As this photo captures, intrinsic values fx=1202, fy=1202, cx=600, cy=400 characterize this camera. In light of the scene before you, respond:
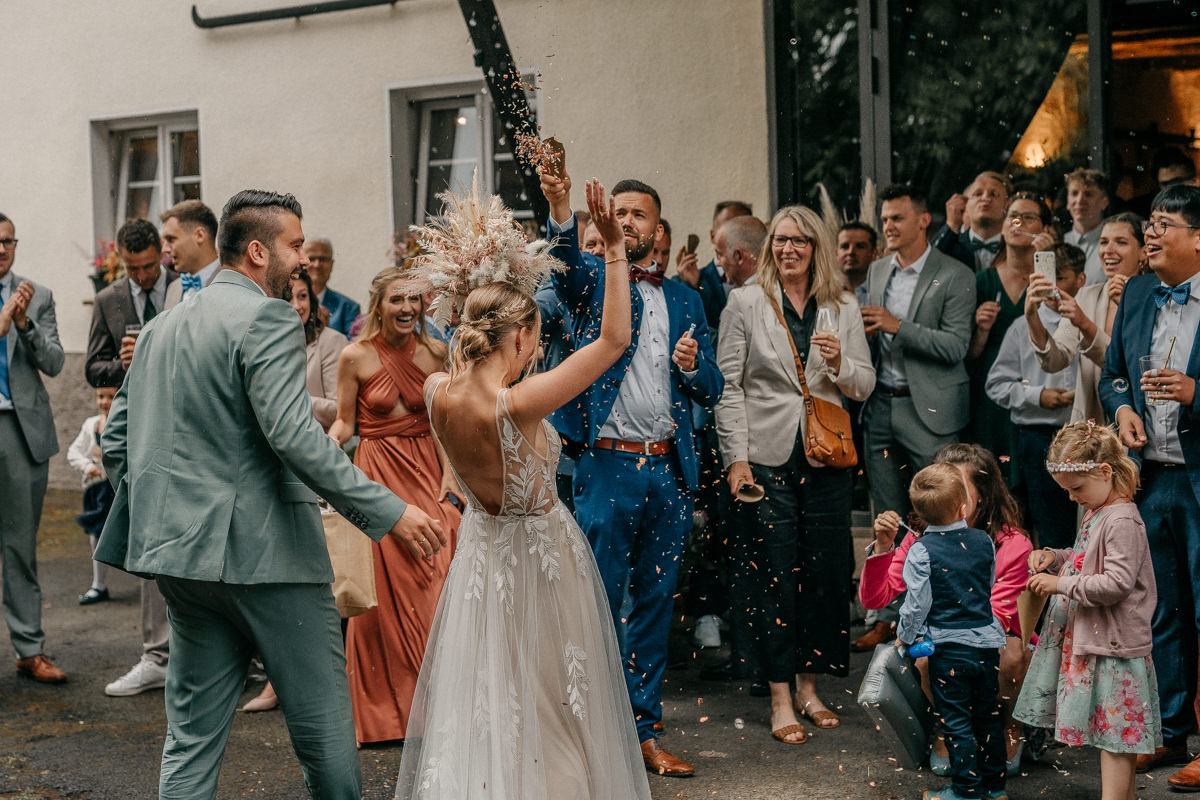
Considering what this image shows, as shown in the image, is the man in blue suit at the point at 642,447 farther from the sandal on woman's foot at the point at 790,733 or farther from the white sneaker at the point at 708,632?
the white sneaker at the point at 708,632

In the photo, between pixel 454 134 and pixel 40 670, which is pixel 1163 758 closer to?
pixel 40 670

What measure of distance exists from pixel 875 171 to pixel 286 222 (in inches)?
233

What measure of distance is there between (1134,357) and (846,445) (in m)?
1.32

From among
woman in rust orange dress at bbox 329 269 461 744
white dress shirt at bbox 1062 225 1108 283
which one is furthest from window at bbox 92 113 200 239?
white dress shirt at bbox 1062 225 1108 283

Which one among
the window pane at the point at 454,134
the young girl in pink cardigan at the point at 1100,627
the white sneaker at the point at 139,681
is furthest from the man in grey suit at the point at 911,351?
the window pane at the point at 454,134

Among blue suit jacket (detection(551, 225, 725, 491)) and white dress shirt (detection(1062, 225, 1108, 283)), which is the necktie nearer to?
blue suit jacket (detection(551, 225, 725, 491))

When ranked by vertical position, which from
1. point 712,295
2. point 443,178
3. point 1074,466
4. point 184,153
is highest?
point 184,153

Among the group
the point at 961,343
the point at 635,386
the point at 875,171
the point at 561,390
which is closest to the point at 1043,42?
the point at 875,171

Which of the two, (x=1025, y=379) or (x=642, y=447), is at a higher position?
(x=1025, y=379)

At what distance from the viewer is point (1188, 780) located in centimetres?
478

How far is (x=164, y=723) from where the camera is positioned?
19.3 feet

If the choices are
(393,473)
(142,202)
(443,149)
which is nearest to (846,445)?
(393,473)

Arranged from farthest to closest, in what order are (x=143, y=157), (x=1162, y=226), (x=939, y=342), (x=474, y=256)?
(x=143, y=157)
(x=939, y=342)
(x=1162, y=226)
(x=474, y=256)

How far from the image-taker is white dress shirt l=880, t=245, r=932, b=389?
6586mm
